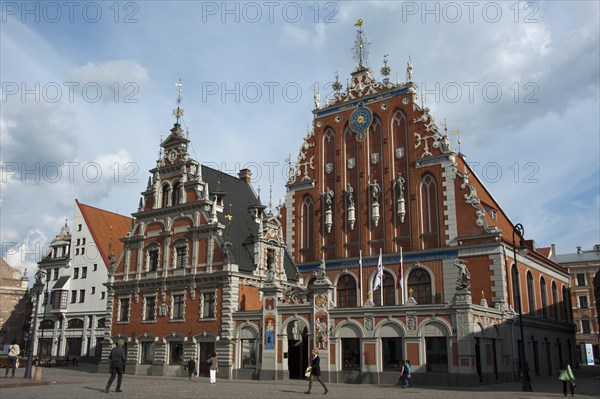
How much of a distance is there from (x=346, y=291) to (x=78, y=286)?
36.5 metres

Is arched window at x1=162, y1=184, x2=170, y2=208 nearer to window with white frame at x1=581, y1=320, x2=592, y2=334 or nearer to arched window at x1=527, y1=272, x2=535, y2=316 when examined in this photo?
arched window at x1=527, y1=272, x2=535, y2=316

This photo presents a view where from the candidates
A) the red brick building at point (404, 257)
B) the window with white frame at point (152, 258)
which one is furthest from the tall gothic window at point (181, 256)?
the red brick building at point (404, 257)

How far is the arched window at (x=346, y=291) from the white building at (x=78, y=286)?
29.8 meters

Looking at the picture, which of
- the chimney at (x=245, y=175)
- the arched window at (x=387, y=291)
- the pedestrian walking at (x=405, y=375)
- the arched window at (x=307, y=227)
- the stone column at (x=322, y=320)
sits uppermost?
the chimney at (x=245, y=175)

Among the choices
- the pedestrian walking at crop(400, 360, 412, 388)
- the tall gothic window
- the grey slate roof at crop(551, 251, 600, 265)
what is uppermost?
the grey slate roof at crop(551, 251, 600, 265)

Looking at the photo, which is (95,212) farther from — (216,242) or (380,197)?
(380,197)

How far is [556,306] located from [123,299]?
115 feet

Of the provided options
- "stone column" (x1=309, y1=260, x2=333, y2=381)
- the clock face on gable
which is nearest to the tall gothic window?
"stone column" (x1=309, y1=260, x2=333, y2=381)

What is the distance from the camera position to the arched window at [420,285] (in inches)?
1496

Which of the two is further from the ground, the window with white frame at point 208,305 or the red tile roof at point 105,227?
the red tile roof at point 105,227

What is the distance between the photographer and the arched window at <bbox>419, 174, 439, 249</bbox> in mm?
38594

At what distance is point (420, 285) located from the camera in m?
38.3

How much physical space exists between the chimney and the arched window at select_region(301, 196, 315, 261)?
26.0 ft

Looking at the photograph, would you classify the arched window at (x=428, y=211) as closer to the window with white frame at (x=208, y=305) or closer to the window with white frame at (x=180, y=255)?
the window with white frame at (x=208, y=305)
